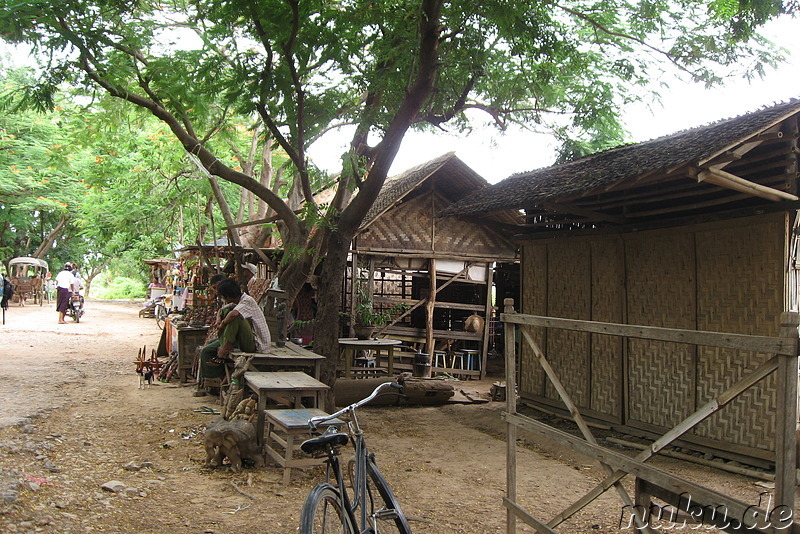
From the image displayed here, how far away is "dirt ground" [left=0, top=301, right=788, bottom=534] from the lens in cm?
459

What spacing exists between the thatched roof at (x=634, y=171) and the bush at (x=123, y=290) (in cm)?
3987

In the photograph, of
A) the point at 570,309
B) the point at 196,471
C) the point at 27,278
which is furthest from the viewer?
the point at 27,278

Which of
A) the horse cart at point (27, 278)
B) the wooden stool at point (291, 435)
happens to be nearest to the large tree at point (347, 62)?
the wooden stool at point (291, 435)

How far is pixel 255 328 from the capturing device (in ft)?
25.7

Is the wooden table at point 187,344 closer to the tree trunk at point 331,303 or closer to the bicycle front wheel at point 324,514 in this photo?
the tree trunk at point 331,303

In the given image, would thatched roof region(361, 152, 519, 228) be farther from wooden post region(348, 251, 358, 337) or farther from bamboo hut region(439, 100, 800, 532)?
bamboo hut region(439, 100, 800, 532)

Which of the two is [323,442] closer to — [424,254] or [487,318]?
[424,254]

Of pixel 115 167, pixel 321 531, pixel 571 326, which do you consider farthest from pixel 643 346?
pixel 115 167

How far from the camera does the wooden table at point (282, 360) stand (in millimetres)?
7348

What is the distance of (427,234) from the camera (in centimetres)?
1408

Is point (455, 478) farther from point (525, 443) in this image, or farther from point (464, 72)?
point (464, 72)

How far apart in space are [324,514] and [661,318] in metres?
5.66

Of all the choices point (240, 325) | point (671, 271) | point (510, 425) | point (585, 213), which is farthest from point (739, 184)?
point (240, 325)

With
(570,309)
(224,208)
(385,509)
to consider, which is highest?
(224,208)
